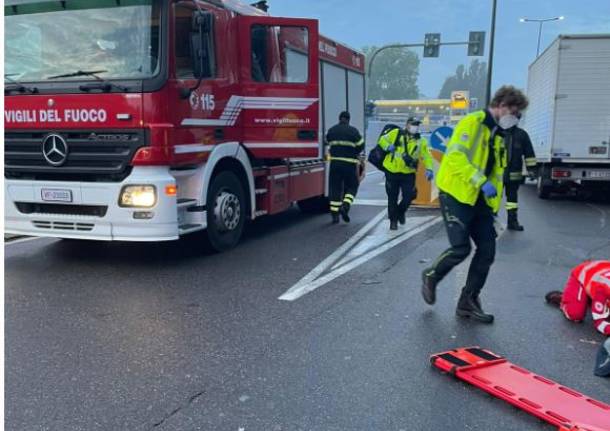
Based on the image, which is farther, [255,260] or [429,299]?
[255,260]

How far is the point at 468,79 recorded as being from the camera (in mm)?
164375

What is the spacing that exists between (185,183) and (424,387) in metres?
3.70

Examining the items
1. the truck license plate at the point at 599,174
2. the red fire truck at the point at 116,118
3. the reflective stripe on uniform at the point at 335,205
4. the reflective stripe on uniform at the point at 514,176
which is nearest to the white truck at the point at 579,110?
the truck license plate at the point at 599,174

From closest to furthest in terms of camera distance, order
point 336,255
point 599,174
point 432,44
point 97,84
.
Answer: point 97,84
point 336,255
point 599,174
point 432,44

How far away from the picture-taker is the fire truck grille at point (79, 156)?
5.52m

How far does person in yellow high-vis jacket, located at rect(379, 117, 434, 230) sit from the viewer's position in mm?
8148

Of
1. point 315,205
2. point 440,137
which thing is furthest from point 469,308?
point 315,205

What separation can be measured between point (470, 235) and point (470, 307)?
57cm

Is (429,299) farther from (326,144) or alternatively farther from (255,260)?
(326,144)

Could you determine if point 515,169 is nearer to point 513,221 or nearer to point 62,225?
point 513,221

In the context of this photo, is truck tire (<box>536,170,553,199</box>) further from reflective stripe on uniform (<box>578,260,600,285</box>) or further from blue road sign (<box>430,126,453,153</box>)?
reflective stripe on uniform (<box>578,260,600,285</box>)

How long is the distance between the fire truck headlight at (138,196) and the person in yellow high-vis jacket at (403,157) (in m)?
3.80

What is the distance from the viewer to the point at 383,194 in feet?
45.0

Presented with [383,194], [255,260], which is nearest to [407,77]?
[383,194]
